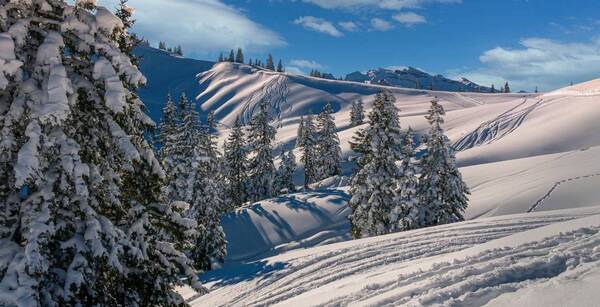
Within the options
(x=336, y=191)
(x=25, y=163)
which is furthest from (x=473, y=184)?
(x=25, y=163)

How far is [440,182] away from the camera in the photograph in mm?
30812

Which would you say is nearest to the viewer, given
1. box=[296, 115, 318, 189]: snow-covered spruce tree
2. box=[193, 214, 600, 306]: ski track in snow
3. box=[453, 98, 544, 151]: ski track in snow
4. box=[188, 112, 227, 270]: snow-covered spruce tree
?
box=[193, 214, 600, 306]: ski track in snow

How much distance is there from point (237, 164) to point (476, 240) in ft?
158

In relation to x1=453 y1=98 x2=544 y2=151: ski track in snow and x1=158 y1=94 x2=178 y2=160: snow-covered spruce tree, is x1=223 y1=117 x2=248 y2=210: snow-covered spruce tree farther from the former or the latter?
x1=453 y1=98 x2=544 y2=151: ski track in snow

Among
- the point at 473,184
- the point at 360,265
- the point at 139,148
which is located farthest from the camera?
the point at 473,184

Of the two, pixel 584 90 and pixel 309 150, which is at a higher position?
pixel 584 90

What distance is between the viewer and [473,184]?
4562 cm

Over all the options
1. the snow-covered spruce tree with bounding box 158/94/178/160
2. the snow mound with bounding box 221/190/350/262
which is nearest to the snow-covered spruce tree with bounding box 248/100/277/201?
the snow mound with bounding box 221/190/350/262

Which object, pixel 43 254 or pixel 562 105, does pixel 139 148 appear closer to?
pixel 43 254

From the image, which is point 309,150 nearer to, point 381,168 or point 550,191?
point 381,168

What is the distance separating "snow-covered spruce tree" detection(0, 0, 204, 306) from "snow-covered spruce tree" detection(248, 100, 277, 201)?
50.7 m

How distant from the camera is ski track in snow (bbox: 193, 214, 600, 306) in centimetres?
737

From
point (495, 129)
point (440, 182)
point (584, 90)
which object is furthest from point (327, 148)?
point (584, 90)

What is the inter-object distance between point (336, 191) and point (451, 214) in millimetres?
21577
